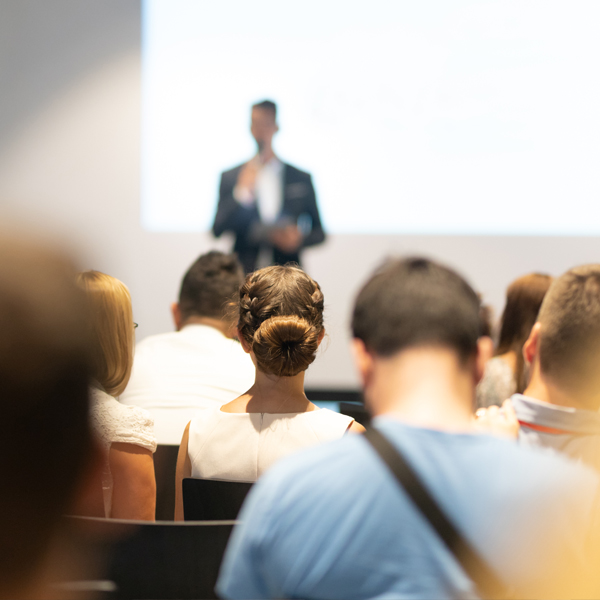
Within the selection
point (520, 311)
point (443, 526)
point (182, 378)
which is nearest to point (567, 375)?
point (443, 526)

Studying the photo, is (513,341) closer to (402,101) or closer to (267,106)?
(267,106)

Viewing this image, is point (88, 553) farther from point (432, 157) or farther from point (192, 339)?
point (432, 157)

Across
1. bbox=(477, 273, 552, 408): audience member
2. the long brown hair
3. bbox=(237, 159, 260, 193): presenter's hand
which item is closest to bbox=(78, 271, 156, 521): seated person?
bbox=(477, 273, 552, 408): audience member

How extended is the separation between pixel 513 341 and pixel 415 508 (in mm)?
1658

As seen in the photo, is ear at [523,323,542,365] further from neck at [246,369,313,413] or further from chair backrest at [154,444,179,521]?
chair backrest at [154,444,179,521]

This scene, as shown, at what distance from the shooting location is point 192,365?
2.12m

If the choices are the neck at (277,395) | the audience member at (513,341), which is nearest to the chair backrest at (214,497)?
the neck at (277,395)

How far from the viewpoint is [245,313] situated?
1642mm

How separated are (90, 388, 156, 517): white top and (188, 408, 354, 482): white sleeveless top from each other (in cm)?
11

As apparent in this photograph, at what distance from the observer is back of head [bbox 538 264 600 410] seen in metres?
1.28

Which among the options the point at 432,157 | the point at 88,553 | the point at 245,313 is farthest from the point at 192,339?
the point at 432,157

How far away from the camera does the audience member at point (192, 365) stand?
200 cm

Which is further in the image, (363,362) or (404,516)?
(363,362)

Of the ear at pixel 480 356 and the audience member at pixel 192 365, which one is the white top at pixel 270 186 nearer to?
the audience member at pixel 192 365
